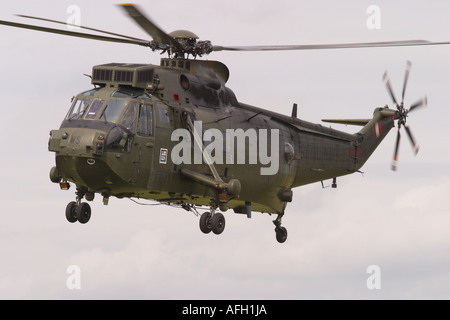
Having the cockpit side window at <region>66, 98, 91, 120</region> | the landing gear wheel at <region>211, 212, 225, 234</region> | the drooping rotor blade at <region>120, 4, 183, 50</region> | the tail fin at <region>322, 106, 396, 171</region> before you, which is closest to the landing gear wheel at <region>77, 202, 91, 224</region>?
the cockpit side window at <region>66, 98, 91, 120</region>

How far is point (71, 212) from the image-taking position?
2842cm

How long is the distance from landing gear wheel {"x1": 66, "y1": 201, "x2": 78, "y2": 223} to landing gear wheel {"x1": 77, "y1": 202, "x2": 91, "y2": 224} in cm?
17

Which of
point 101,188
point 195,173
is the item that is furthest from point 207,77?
point 101,188

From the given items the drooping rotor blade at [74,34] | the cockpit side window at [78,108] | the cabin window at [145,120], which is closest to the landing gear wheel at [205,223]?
the cabin window at [145,120]

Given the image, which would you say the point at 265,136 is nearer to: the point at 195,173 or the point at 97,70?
the point at 195,173

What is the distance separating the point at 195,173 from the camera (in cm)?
2870

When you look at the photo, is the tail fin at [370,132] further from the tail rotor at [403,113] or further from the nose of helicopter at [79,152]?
the nose of helicopter at [79,152]

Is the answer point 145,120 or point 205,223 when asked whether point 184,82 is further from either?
point 205,223

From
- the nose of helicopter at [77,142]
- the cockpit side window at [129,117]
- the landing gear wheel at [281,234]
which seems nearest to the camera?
the nose of helicopter at [77,142]

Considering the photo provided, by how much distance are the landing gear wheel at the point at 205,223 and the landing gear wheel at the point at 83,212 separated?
3.37m

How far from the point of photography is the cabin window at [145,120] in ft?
89.6

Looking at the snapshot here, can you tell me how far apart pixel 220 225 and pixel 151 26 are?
6.38 metres

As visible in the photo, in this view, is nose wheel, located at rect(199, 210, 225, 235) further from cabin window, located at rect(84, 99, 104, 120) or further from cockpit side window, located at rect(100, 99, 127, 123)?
cabin window, located at rect(84, 99, 104, 120)

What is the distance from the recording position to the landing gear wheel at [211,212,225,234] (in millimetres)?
29000
